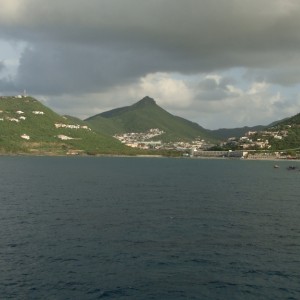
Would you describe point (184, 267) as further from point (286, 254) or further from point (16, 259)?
point (16, 259)

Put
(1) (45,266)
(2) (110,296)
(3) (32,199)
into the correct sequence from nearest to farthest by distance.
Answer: (2) (110,296)
(1) (45,266)
(3) (32,199)

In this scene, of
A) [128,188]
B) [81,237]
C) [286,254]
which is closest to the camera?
[286,254]

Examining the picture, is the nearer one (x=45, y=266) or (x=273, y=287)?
(x=273, y=287)

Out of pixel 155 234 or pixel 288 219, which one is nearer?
pixel 155 234

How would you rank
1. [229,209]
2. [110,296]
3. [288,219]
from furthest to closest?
[229,209] → [288,219] → [110,296]

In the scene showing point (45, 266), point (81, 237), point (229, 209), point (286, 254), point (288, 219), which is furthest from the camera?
point (229, 209)

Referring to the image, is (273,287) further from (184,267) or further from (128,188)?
(128,188)

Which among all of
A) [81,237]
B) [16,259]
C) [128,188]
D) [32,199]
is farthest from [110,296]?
[128,188]

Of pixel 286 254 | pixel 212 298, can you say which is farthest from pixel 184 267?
pixel 286 254

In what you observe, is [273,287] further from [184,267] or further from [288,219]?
[288,219]
